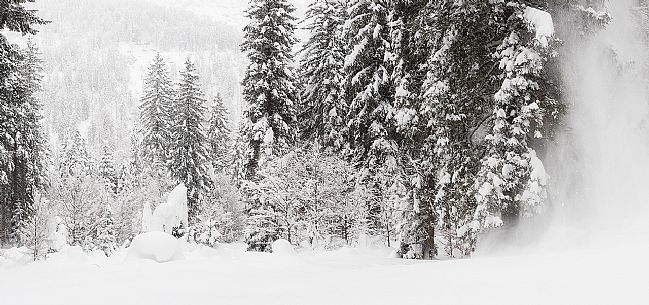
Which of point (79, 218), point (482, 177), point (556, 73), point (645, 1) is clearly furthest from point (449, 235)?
point (79, 218)

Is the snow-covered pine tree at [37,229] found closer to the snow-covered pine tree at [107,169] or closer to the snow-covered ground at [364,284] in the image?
Result: the snow-covered pine tree at [107,169]

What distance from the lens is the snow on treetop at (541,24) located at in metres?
10.0

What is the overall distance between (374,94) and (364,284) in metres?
13.0

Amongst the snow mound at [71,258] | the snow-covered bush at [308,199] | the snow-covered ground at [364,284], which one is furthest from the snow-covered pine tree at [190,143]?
the snow-covered ground at [364,284]

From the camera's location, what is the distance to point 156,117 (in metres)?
34.0

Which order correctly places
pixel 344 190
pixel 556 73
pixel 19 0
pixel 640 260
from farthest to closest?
pixel 344 190 → pixel 19 0 → pixel 556 73 → pixel 640 260

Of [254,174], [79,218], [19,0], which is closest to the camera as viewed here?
[19,0]

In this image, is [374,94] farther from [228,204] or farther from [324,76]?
[228,204]

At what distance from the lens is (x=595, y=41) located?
39.1ft

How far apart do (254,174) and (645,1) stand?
1739 cm

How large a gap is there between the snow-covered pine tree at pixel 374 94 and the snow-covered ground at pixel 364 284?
32.1ft

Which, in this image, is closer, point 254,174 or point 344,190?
point 344,190

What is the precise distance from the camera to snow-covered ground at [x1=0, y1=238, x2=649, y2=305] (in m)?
4.91

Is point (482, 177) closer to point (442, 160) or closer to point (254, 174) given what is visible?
point (442, 160)
